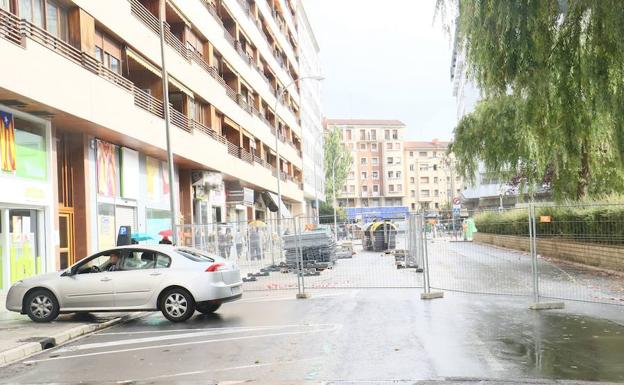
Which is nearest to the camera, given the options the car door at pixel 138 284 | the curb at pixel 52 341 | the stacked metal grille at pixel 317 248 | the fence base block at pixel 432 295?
the curb at pixel 52 341

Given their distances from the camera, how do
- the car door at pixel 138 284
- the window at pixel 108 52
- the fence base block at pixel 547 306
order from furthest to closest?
1. the window at pixel 108 52
2. the car door at pixel 138 284
3. the fence base block at pixel 547 306

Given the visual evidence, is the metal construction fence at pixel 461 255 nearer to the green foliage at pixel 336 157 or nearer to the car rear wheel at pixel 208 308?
the car rear wheel at pixel 208 308

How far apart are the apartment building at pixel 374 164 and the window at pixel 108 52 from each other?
102 m

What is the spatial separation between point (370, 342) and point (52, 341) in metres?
5.00

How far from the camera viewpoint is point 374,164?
123 m

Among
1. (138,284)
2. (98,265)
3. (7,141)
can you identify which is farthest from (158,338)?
(7,141)

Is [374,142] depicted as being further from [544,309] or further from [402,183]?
[544,309]

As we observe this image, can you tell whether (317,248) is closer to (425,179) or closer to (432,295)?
(432,295)

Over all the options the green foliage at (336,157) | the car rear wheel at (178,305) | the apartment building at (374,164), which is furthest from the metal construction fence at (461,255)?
the apartment building at (374,164)

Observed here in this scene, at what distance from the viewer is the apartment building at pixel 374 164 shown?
12119 cm

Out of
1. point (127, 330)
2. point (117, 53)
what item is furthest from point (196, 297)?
point (117, 53)

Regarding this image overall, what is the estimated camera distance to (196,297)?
1090cm

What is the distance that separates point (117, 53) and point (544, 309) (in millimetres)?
15235

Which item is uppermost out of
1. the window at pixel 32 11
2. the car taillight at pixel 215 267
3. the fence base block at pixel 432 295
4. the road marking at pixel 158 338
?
the window at pixel 32 11
